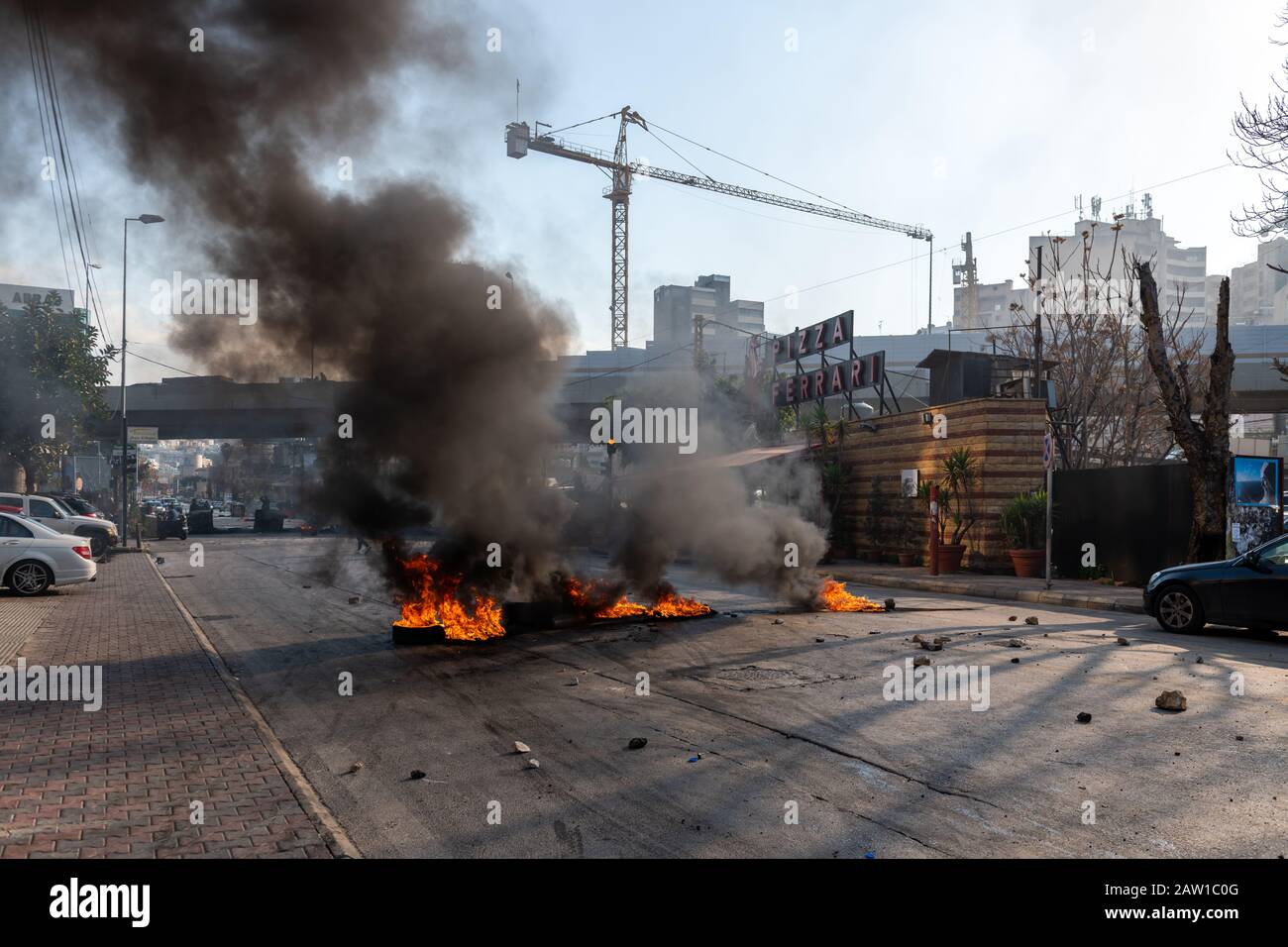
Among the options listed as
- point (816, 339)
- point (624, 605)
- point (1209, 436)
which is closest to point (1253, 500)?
point (1209, 436)

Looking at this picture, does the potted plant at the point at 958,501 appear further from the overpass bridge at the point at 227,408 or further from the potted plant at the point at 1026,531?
the overpass bridge at the point at 227,408

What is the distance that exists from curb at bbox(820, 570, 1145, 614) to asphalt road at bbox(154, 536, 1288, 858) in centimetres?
307

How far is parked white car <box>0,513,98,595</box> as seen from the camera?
49.3 ft

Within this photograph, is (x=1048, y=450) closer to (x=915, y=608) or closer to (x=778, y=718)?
(x=915, y=608)

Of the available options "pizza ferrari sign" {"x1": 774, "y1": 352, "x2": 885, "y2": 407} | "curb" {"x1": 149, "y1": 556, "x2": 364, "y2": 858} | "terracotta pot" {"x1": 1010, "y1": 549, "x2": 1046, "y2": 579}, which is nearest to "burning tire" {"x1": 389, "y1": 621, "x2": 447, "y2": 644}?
"curb" {"x1": 149, "y1": 556, "x2": 364, "y2": 858}

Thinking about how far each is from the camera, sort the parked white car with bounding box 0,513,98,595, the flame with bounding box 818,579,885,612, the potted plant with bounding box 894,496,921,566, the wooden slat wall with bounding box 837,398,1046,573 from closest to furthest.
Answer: the flame with bounding box 818,579,885,612
the parked white car with bounding box 0,513,98,595
the wooden slat wall with bounding box 837,398,1046,573
the potted plant with bounding box 894,496,921,566

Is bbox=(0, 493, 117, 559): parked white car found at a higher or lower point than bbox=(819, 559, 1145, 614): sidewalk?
higher

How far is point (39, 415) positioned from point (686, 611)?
24460 millimetres

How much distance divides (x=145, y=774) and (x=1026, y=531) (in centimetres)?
1756

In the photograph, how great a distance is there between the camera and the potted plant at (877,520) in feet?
78.5

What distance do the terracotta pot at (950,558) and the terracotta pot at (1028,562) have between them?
159 centimetres

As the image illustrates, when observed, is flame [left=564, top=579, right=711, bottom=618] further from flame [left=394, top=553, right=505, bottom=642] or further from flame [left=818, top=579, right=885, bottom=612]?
flame [left=818, top=579, right=885, bottom=612]

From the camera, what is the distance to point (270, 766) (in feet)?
17.4
